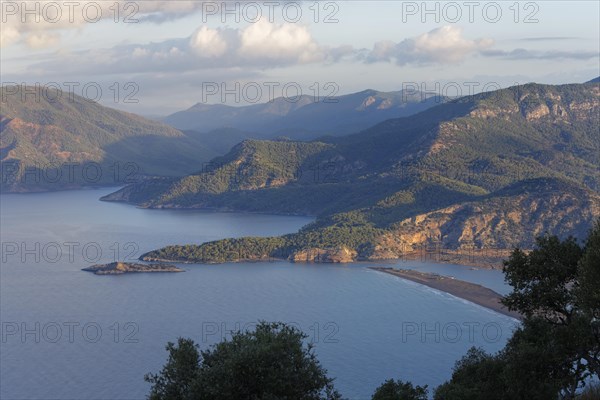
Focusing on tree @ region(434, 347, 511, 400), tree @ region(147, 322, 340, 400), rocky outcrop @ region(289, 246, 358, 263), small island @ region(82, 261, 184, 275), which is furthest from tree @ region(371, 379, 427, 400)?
rocky outcrop @ region(289, 246, 358, 263)

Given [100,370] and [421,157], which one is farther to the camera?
[421,157]

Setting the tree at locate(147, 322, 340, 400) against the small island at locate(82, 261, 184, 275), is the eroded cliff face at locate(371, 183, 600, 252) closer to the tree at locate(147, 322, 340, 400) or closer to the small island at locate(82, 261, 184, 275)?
the small island at locate(82, 261, 184, 275)

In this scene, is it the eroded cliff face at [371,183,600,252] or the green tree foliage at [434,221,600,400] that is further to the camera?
the eroded cliff face at [371,183,600,252]

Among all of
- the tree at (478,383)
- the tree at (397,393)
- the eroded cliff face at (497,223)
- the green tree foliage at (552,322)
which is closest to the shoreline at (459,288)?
the eroded cliff face at (497,223)

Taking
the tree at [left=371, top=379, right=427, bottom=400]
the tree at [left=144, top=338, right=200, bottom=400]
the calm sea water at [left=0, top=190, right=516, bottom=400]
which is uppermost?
the tree at [left=144, top=338, right=200, bottom=400]

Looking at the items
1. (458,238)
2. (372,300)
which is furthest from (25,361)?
(458,238)

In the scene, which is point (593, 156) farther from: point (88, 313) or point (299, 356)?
point (299, 356)

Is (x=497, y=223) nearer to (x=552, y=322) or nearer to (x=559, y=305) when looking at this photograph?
(x=552, y=322)
